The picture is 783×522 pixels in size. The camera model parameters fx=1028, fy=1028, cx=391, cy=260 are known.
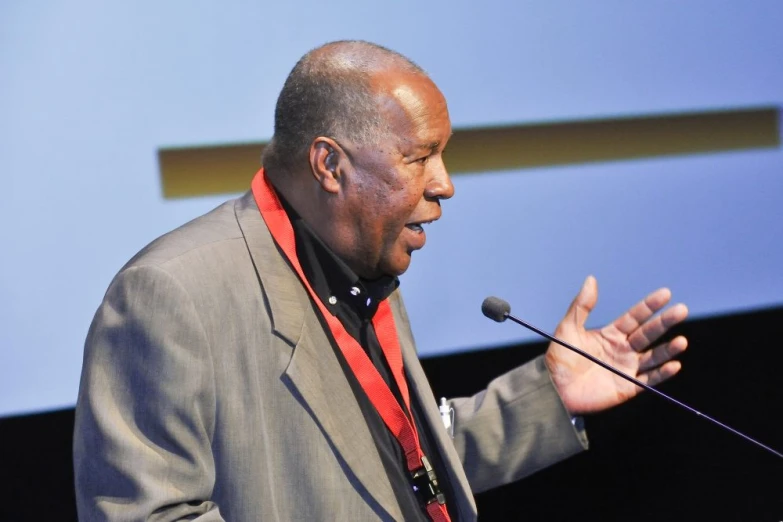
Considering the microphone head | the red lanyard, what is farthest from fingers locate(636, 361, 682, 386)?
the red lanyard

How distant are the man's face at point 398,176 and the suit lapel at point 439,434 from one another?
0.80ft

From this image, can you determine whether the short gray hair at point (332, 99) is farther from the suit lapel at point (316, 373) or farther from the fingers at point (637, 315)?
the fingers at point (637, 315)

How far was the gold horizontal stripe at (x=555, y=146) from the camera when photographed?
8.45 feet

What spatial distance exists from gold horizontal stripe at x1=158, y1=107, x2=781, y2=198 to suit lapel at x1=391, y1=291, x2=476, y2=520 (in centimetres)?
79

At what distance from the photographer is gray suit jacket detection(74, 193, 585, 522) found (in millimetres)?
1562

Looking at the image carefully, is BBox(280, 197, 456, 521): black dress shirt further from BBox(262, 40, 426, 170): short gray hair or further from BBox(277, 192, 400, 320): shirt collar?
BBox(262, 40, 426, 170): short gray hair

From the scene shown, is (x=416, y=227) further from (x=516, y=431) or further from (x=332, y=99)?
(x=516, y=431)

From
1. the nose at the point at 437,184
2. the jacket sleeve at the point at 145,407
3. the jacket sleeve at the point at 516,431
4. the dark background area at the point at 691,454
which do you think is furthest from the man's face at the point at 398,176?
the dark background area at the point at 691,454

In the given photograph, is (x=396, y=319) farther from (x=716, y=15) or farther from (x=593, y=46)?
(x=716, y=15)

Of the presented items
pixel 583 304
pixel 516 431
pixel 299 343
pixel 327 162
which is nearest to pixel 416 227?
pixel 327 162

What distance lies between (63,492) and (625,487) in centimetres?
168

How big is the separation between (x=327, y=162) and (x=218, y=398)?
0.45m

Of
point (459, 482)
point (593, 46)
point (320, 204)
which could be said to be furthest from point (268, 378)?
point (593, 46)

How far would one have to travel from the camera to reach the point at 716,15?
10.3ft
